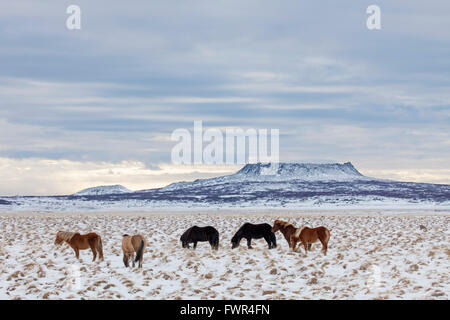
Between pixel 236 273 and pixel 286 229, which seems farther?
pixel 286 229

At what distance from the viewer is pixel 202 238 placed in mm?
20031

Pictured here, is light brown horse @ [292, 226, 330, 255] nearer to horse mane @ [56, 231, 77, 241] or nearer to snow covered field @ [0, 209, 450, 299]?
snow covered field @ [0, 209, 450, 299]

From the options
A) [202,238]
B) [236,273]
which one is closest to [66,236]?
[202,238]

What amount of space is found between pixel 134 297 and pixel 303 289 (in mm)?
4118

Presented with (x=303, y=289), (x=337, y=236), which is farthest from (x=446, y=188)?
(x=303, y=289)

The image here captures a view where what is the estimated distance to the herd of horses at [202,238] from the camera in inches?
639

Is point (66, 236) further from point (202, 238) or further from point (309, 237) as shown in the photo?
point (309, 237)

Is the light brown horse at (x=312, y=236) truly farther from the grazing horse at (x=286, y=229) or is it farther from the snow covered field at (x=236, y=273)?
the grazing horse at (x=286, y=229)

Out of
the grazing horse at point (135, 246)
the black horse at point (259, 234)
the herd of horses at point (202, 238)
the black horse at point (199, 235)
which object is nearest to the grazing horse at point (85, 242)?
the herd of horses at point (202, 238)

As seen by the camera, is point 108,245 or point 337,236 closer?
point 108,245

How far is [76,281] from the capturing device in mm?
14195
